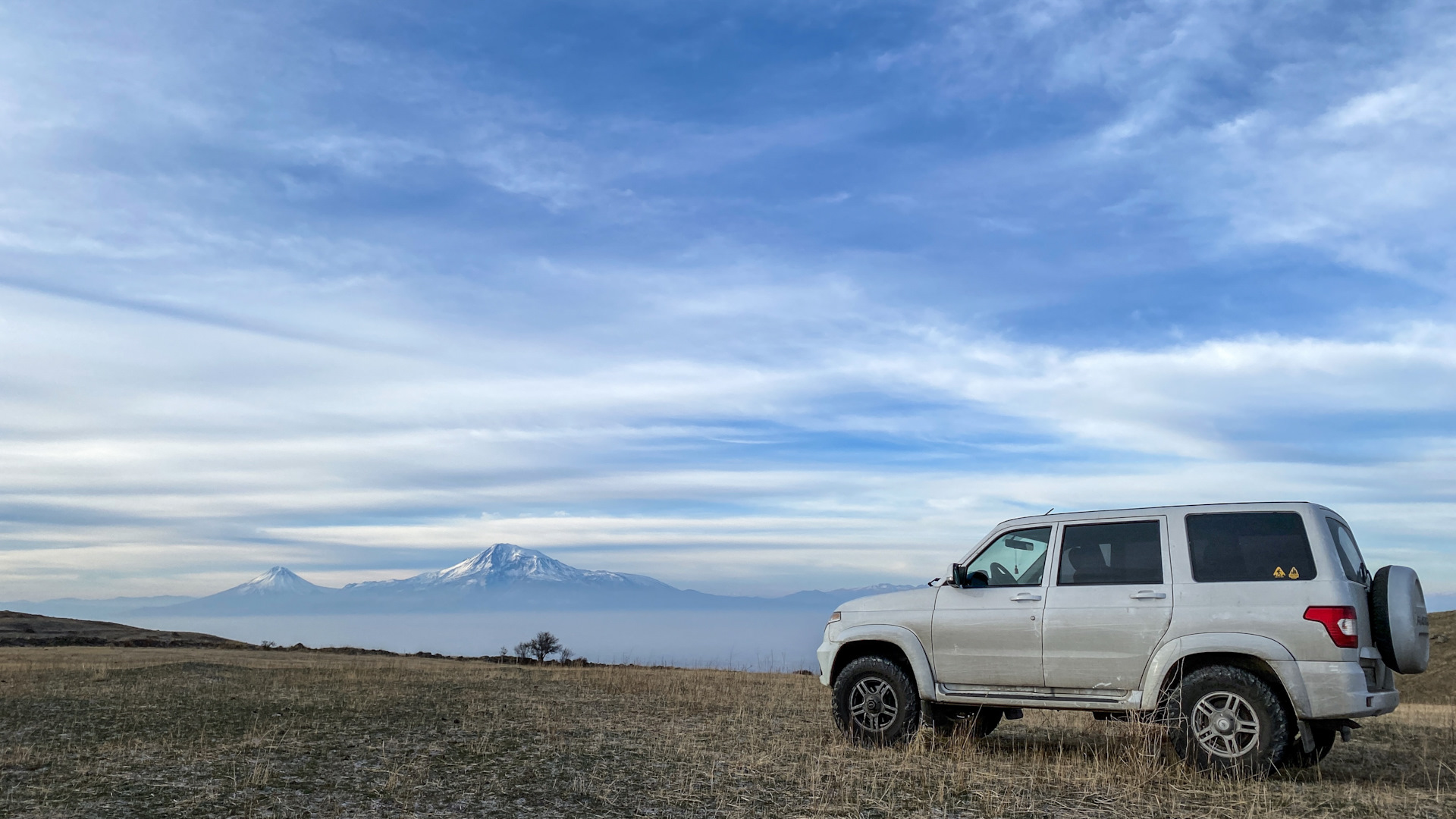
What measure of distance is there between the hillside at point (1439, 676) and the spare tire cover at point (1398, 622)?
33712 millimetres

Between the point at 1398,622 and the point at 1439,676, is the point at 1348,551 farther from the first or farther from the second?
the point at 1439,676

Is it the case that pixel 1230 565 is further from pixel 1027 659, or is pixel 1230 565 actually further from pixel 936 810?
pixel 936 810

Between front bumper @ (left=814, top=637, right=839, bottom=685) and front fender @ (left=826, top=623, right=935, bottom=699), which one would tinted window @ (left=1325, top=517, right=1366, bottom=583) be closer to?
front fender @ (left=826, top=623, right=935, bottom=699)

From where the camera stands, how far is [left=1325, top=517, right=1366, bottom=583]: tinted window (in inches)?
328

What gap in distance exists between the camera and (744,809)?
706cm

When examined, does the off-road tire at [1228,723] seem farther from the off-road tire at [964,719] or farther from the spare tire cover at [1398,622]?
the off-road tire at [964,719]

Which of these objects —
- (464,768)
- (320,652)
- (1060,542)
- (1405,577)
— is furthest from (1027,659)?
(320,652)

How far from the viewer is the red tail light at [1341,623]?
776 cm

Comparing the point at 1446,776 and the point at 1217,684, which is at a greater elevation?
the point at 1217,684

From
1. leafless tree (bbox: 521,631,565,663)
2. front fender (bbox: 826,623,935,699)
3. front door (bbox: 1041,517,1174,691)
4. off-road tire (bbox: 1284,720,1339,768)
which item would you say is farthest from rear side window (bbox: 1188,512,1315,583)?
leafless tree (bbox: 521,631,565,663)

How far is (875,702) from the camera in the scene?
995cm

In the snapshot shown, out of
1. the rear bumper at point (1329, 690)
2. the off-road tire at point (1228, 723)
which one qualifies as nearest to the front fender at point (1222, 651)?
the rear bumper at point (1329, 690)

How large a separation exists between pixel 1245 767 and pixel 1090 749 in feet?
6.79

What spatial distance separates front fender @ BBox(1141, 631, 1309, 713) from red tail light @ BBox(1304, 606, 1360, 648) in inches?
13.8
